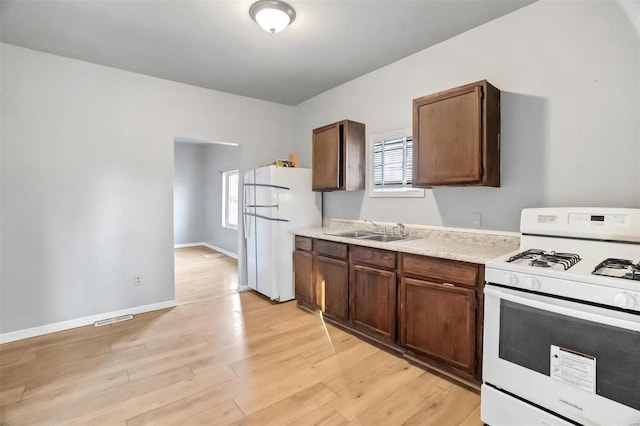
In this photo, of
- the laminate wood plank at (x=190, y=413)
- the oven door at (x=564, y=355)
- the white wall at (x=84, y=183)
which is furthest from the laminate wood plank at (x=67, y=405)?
the oven door at (x=564, y=355)

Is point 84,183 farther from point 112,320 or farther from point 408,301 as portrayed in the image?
point 408,301

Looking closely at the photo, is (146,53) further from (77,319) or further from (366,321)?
(366,321)

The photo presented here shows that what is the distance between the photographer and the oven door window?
1301 millimetres

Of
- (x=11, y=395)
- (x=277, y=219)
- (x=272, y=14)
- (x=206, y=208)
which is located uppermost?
(x=272, y=14)

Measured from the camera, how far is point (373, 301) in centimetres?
271

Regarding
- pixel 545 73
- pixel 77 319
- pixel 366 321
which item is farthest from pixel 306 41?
pixel 77 319

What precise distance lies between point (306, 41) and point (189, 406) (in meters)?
3.04

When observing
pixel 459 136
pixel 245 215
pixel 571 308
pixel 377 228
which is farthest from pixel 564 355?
pixel 245 215

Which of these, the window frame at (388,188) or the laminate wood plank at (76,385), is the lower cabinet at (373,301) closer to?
the window frame at (388,188)

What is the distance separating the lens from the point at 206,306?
12.3ft

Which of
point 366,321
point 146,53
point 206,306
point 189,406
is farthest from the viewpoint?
point 206,306

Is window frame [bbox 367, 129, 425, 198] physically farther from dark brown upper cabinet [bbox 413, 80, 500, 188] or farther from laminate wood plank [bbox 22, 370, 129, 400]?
laminate wood plank [bbox 22, 370, 129, 400]

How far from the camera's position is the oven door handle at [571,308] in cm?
129

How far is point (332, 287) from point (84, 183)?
2868 mm
